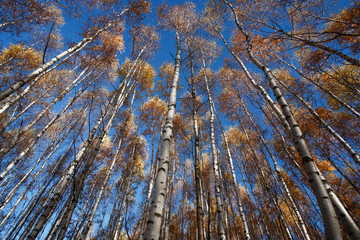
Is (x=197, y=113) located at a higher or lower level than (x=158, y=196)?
higher

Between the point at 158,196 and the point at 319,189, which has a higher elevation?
the point at 319,189

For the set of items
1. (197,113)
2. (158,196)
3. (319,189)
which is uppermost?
(197,113)

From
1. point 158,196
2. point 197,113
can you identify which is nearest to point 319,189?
point 158,196

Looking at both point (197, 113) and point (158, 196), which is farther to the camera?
point (197, 113)

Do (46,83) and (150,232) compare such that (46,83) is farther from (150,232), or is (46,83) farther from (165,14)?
(150,232)

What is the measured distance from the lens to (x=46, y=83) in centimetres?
994

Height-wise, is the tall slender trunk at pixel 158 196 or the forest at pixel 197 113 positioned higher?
the forest at pixel 197 113

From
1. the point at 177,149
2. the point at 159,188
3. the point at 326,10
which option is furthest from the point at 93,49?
the point at 326,10

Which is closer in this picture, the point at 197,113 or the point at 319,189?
the point at 319,189

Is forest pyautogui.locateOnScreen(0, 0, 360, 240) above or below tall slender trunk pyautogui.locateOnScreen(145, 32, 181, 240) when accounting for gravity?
above

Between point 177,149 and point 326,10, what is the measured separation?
8.97 meters

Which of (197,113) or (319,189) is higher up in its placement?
(197,113)

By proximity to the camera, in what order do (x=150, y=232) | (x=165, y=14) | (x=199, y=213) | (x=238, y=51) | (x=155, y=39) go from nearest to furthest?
(x=150, y=232)
(x=199, y=213)
(x=165, y=14)
(x=238, y=51)
(x=155, y=39)

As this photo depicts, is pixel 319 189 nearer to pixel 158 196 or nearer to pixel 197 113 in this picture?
pixel 158 196
